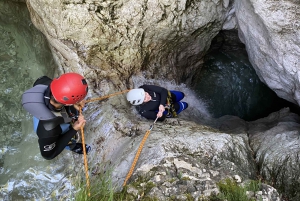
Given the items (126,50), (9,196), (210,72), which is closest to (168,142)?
(126,50)

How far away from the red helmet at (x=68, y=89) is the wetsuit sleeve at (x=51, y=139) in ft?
1.65

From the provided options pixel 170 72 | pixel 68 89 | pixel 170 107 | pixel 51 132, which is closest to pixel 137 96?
pixel 170 107

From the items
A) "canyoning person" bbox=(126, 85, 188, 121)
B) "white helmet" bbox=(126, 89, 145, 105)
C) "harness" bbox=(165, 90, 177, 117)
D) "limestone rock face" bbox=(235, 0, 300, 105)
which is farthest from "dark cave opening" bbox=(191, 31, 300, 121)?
"white helmet" bbox=(126, 89, 145, 105)

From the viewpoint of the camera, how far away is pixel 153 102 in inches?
217

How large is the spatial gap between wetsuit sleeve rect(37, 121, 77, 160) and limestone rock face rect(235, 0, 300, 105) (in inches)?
147

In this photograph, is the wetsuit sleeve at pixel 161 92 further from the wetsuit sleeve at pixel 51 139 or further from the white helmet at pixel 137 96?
the wetsuit sleeve at pixel 51 139

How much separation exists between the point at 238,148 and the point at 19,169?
4222 mm

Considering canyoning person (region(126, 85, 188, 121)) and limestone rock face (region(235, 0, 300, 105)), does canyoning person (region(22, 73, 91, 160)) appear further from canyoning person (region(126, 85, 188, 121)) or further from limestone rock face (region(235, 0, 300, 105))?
limestone rock face (region(235, 0, 300, 105))

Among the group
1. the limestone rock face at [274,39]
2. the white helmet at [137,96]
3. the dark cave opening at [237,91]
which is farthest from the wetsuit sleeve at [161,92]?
the dark cave opening at [237,91]

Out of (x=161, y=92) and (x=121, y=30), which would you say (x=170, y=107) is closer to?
(x=161, y=92)

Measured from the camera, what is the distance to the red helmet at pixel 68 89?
373 centimetres

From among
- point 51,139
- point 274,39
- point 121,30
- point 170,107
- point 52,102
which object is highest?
point 274,39

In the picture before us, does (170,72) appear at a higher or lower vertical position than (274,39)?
lower

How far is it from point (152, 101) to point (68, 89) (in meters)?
2.15
